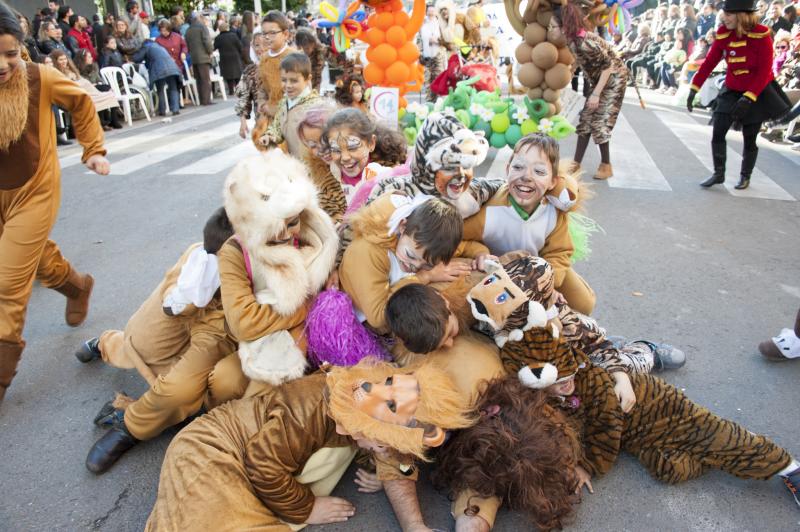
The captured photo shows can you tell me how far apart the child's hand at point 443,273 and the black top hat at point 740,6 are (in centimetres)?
471

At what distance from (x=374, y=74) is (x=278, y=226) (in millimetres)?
4762

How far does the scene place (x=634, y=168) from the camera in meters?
7.12

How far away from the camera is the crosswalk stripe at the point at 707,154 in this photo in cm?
620

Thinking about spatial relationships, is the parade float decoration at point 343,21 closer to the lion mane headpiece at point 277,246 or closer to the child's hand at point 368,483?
the lion mane headpiece at point 277,246

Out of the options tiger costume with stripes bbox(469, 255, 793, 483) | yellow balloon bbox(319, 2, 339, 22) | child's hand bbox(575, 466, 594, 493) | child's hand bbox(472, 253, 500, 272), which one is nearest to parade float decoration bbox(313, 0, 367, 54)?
yellow balloon bbox(319, 2, 339, 22)

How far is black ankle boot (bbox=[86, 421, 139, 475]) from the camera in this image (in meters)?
2.41

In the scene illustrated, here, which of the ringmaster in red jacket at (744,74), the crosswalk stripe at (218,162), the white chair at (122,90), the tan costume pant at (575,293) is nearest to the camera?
the tan costume pant at (575,293)

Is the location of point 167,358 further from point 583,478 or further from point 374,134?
point 583,478

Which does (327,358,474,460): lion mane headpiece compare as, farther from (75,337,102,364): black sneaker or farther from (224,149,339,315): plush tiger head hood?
(75,337,102,364): black sneaker

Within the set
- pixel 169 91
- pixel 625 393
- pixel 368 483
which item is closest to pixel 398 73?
pixel 625 393

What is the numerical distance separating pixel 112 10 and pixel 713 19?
19.0m

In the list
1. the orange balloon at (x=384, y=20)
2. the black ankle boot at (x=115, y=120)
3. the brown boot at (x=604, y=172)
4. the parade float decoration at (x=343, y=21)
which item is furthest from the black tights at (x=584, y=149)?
the black ankle boot at (x=115, y=120)

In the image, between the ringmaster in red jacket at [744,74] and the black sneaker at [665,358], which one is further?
the ringmaster in red jacket at [744,74]

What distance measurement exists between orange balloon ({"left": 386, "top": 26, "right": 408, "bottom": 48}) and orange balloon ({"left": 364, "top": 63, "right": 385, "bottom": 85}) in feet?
1.05
